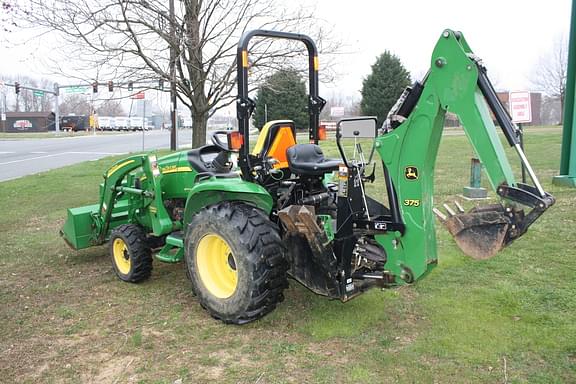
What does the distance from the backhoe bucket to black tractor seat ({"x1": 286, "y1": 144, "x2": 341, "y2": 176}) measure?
3.61 ft

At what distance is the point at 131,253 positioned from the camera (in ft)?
17.7

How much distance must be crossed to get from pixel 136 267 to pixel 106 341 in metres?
1.35

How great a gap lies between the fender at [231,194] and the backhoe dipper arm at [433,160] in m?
1.03

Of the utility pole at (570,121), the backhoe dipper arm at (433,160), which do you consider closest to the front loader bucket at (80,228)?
the backhoe dipper arm at (433,160)

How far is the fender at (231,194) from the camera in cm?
420

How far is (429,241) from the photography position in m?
3.78

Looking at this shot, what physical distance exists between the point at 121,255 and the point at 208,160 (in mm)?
1408

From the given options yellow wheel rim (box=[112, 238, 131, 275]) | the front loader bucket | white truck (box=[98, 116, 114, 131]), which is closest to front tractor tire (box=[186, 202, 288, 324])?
yellow wheel rim (box=[112, 238, 131, 275])

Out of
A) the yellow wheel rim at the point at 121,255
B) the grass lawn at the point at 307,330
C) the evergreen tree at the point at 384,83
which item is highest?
the evergreen tree at the point at 384,83

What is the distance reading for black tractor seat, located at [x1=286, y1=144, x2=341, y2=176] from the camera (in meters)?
4.25

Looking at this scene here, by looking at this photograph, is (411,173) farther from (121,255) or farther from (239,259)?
(121,255)

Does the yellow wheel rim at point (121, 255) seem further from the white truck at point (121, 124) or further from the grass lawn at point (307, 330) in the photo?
the white truck at point (121, 124)

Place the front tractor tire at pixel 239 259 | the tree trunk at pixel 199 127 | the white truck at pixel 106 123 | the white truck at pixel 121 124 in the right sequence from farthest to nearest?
the white truck at pixel 121 124 < the white truck at pixel 106 123 < the tree trunk at pixel 199 127 < the front tractor tire at pixel 239 259

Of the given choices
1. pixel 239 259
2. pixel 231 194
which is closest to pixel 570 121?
pixel 231 194
